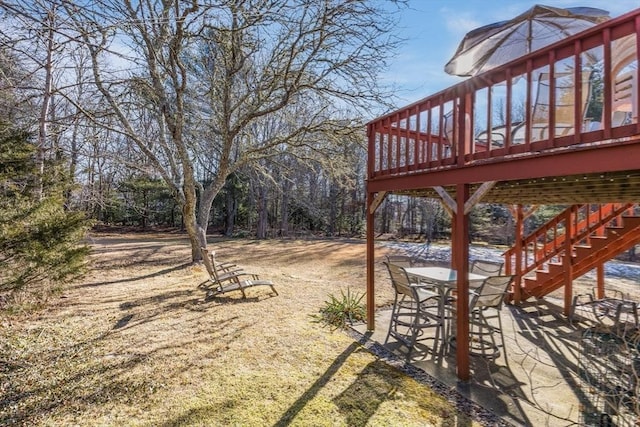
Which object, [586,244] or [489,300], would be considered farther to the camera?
[586,244]

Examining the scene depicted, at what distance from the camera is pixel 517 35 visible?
166 inches

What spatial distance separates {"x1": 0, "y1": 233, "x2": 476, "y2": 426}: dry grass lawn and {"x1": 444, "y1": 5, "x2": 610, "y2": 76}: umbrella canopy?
13.4 feet

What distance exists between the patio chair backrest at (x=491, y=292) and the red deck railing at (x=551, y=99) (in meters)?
1.36

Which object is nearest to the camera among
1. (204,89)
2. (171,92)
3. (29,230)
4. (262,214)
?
(29,230)

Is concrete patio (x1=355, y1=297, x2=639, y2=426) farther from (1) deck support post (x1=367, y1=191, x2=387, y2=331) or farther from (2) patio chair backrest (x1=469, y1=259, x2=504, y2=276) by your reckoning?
(2) patio chair backrest (x1=469, y1=259, x2=504, y2=276)

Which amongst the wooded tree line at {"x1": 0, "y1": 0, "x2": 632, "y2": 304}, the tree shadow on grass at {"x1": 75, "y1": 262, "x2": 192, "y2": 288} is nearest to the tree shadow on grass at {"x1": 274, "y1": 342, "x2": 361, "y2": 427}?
the wooded tree line at {"x1": 0, "y1": 0, "x2": 632, "y2": 304}

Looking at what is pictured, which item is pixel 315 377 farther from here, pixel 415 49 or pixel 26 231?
pixel 415 49

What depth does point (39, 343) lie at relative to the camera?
3885 millimetres

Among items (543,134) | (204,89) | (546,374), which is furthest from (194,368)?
(204,89)

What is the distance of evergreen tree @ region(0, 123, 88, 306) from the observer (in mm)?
3912

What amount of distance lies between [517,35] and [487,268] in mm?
3415

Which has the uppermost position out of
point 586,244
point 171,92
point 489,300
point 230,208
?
point 171,92

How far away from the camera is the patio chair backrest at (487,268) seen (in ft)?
17.2

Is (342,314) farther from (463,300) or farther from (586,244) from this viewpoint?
(586,244)
